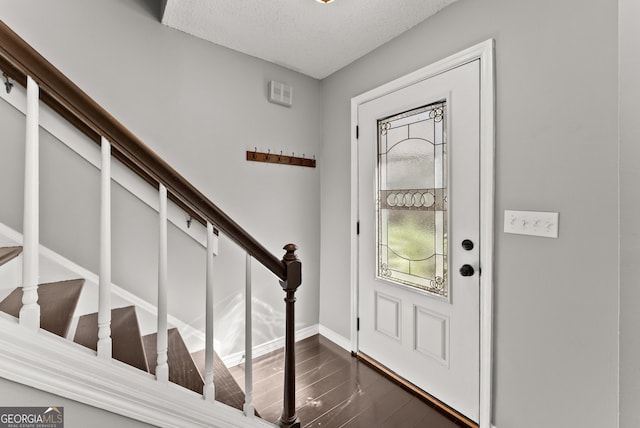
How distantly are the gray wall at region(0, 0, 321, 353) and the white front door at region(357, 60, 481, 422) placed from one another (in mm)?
644

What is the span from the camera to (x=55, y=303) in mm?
1211

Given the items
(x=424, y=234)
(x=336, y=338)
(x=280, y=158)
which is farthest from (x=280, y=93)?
(x=336, y=338)

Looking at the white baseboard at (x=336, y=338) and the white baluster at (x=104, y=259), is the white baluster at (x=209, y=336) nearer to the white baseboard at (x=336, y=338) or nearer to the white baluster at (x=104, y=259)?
the white baluster at (x=104, y=259)

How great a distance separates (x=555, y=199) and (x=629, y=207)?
700mm

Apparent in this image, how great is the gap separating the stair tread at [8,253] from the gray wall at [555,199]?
2286mm

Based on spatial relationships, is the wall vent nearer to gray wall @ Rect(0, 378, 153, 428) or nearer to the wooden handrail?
the wooden handrail

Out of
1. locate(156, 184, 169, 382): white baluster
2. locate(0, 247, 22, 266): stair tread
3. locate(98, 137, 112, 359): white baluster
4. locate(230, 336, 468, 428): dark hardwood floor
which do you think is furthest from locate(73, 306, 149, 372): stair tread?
locate(230, 336, 468, 428): dark hardwood floor

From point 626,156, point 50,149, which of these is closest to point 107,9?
point 50,149

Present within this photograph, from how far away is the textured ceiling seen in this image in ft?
5.67

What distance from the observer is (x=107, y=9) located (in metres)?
1.72

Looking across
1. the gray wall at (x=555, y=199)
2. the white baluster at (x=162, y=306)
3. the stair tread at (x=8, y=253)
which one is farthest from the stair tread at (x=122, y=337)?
the gray wall at (x=555, y=199)

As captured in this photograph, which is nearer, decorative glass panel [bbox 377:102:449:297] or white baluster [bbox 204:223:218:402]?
white baluster [bbox 204:223:218:402]

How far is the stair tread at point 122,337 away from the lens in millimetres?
1117

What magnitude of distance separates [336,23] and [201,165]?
4.37ft
